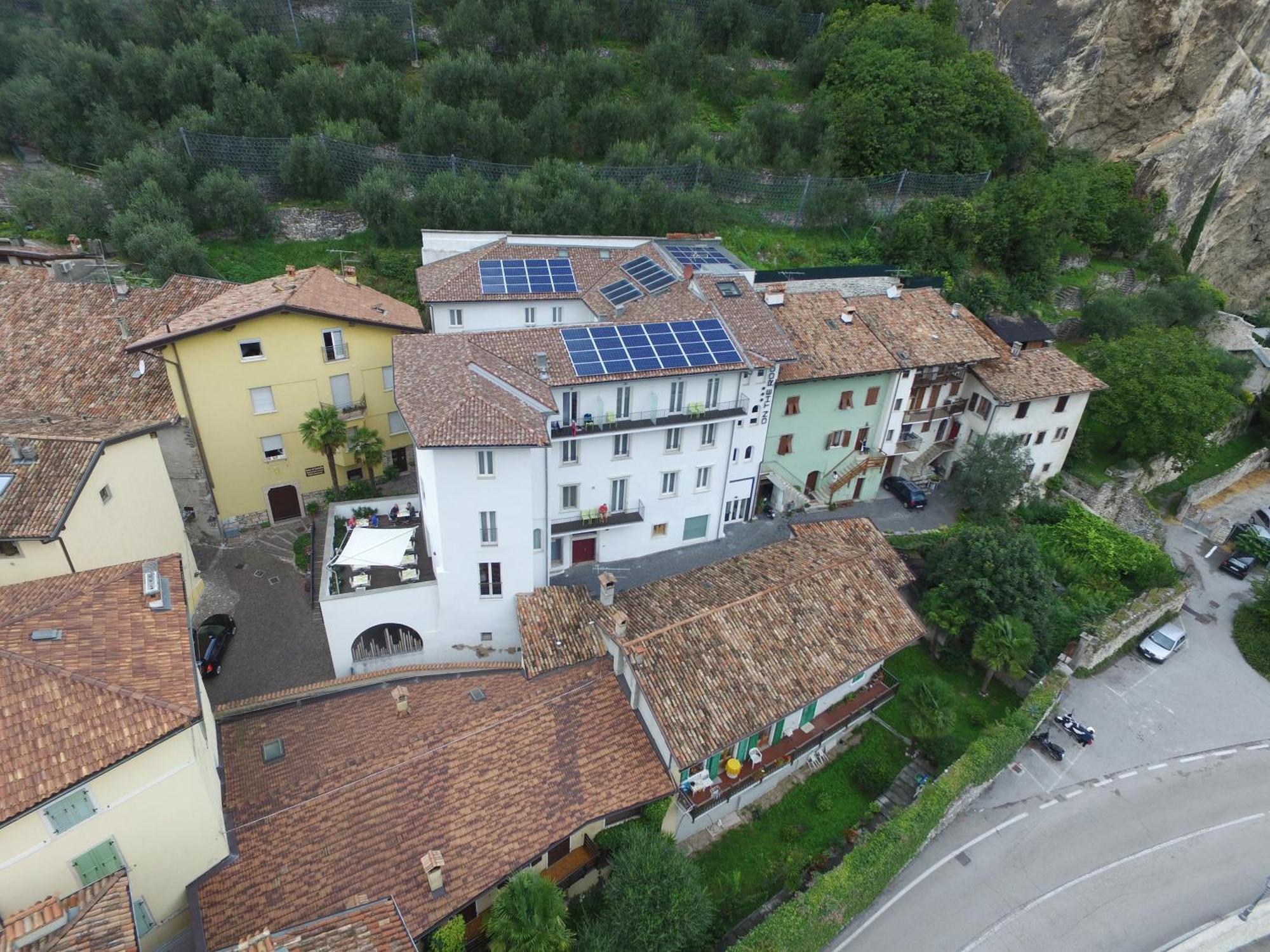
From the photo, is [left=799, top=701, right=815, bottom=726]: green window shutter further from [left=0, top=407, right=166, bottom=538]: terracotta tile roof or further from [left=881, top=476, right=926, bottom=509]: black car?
[left=0, top=407, right=166, bottom=538]: terracotta tile roof

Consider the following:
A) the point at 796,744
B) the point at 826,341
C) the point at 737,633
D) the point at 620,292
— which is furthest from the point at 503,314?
the point at 796,744

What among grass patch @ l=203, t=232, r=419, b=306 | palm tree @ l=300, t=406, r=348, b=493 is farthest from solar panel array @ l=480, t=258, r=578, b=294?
palm tree @ l=300, t=406, r=348, b=493

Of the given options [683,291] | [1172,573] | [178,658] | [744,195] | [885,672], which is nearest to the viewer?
[178,658]

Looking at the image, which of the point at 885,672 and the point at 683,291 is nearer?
the point at 885,672

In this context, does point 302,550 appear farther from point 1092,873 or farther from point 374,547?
point 1092,873

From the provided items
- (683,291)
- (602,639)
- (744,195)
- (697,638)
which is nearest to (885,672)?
(697,638)

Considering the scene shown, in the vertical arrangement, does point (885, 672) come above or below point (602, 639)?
below

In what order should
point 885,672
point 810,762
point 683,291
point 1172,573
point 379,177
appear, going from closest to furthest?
point 810,762, point 885,672, point 683,291, point 1172,573, point 379,177

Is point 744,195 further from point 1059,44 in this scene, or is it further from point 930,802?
point 930,802
